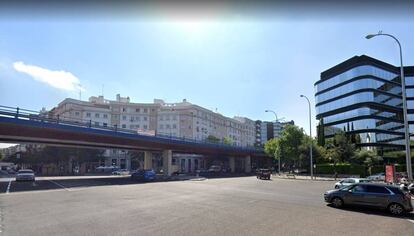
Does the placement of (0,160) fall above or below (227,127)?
below

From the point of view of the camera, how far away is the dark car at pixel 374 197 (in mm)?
14398

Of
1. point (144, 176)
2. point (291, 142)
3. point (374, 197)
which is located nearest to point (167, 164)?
point (144, 176)

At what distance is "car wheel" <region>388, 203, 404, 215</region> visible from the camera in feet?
47.1

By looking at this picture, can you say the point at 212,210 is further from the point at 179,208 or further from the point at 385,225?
the point at 385,225

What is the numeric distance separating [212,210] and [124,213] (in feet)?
12.7

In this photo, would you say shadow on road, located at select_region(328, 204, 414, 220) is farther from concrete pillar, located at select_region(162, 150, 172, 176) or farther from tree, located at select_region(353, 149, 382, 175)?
tree, located at select_region(353, 149, 382, 175)

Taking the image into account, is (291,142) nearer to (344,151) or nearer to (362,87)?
(344,151)

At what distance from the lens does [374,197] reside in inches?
599

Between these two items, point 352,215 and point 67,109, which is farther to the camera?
point 67,109

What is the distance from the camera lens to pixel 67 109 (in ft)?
331

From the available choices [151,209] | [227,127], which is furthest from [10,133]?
[227,127]

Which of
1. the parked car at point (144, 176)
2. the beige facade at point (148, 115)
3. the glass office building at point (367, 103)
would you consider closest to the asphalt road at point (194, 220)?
the parked car at point (144, 176)

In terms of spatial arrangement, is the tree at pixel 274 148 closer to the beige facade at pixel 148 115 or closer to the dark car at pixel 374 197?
the beige facade at pixel 148 115

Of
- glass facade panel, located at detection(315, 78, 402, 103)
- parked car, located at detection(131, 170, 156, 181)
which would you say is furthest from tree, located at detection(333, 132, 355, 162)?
parked car, located at detection(131, 170, 156, 181)
